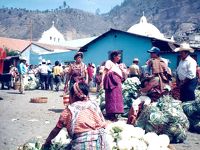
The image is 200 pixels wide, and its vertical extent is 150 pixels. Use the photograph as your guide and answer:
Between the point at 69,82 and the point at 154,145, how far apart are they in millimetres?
5047

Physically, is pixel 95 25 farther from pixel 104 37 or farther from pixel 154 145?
pixel 154 145

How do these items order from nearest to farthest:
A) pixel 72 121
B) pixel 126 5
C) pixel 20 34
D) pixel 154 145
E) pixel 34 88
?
1. pixel 72 121
2. pixel 154 145
3. pixel 34 88
4. pixel 20 34
5. pixel 126 5

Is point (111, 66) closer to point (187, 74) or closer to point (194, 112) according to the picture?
point (187, 74)

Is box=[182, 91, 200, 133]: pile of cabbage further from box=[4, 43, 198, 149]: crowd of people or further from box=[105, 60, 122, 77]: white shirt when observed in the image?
box=[105, 60, 122, 77]: white shirt

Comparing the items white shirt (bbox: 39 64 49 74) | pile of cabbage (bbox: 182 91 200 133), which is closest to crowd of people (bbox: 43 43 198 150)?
pile of cabbage (bbox: 182 91 200 133)

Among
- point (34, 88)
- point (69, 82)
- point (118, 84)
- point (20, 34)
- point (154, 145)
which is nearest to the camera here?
point (154, 145)

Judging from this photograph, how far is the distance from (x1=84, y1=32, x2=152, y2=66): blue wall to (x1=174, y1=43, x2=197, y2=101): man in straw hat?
49.0ft

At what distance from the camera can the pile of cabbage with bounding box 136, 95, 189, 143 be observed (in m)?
6.83

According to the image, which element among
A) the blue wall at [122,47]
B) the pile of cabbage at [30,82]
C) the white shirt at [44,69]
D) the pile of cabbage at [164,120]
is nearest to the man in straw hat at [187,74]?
the pile of cabbage at [164,120]

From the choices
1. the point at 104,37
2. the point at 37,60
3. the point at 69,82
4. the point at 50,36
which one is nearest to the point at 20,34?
the point at 50,36

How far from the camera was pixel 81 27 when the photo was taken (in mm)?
122062

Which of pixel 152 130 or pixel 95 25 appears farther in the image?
pixel 95 25

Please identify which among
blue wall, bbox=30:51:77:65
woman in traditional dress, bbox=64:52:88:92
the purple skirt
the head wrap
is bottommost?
the purple skirt

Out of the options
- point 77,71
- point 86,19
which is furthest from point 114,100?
point 86,19
